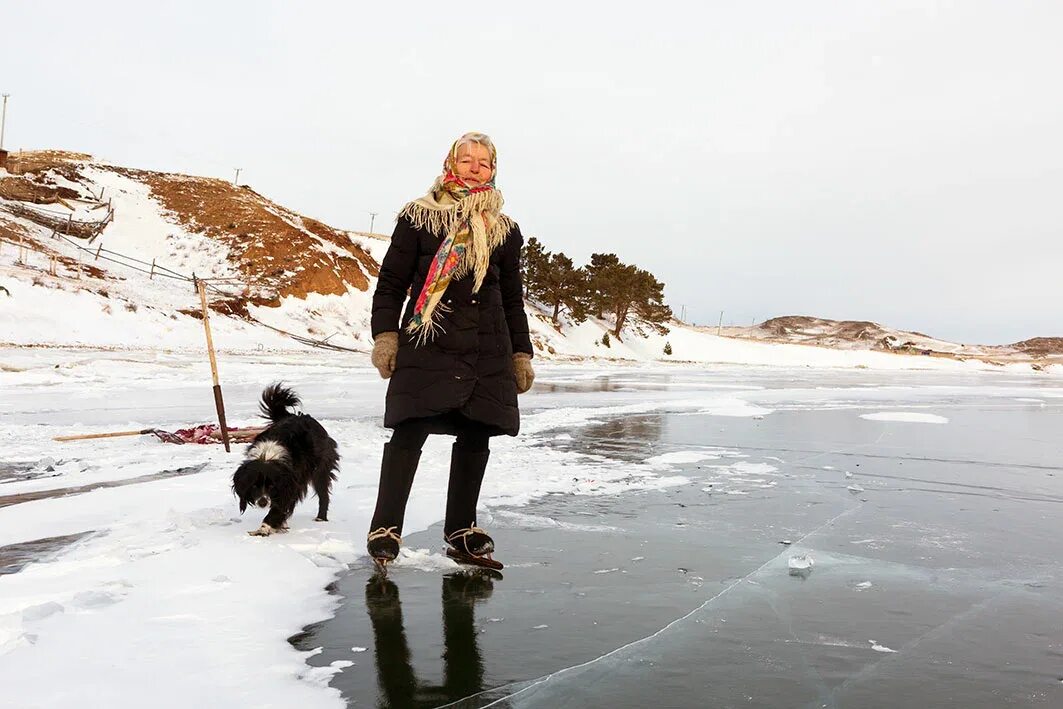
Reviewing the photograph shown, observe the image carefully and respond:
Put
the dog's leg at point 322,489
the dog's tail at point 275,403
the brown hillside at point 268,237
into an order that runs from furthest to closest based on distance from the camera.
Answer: the brown hillside at point 268,237
the dog's tail at point 275,403
the dog's leg at point 322,489

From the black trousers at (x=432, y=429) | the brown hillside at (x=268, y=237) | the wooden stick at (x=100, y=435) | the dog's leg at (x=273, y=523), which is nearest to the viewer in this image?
the black trousers at (x=432, y=429)

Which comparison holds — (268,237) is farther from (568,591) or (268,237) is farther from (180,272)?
(568,591)

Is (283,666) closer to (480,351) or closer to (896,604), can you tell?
(480,351)

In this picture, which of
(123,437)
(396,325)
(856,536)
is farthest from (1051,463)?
(123,437)

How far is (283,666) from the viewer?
2076mm

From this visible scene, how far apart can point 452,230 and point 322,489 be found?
1873mm

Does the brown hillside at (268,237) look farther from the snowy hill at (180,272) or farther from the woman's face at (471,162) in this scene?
the woman's face at (471,162)

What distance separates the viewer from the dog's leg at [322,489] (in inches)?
160

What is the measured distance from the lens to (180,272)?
36.5 metres

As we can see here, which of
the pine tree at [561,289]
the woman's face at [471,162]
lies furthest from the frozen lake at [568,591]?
the pine tree at [561,289]

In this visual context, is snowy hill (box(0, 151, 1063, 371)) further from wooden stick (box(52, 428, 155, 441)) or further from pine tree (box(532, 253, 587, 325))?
wooden stick (box(52, 428, 155, 441))

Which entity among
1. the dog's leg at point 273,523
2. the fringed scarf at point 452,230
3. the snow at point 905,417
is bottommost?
the snow at point 905,417

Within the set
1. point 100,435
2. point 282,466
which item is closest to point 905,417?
point 282,466

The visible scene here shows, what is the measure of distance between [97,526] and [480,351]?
7.35 feet
